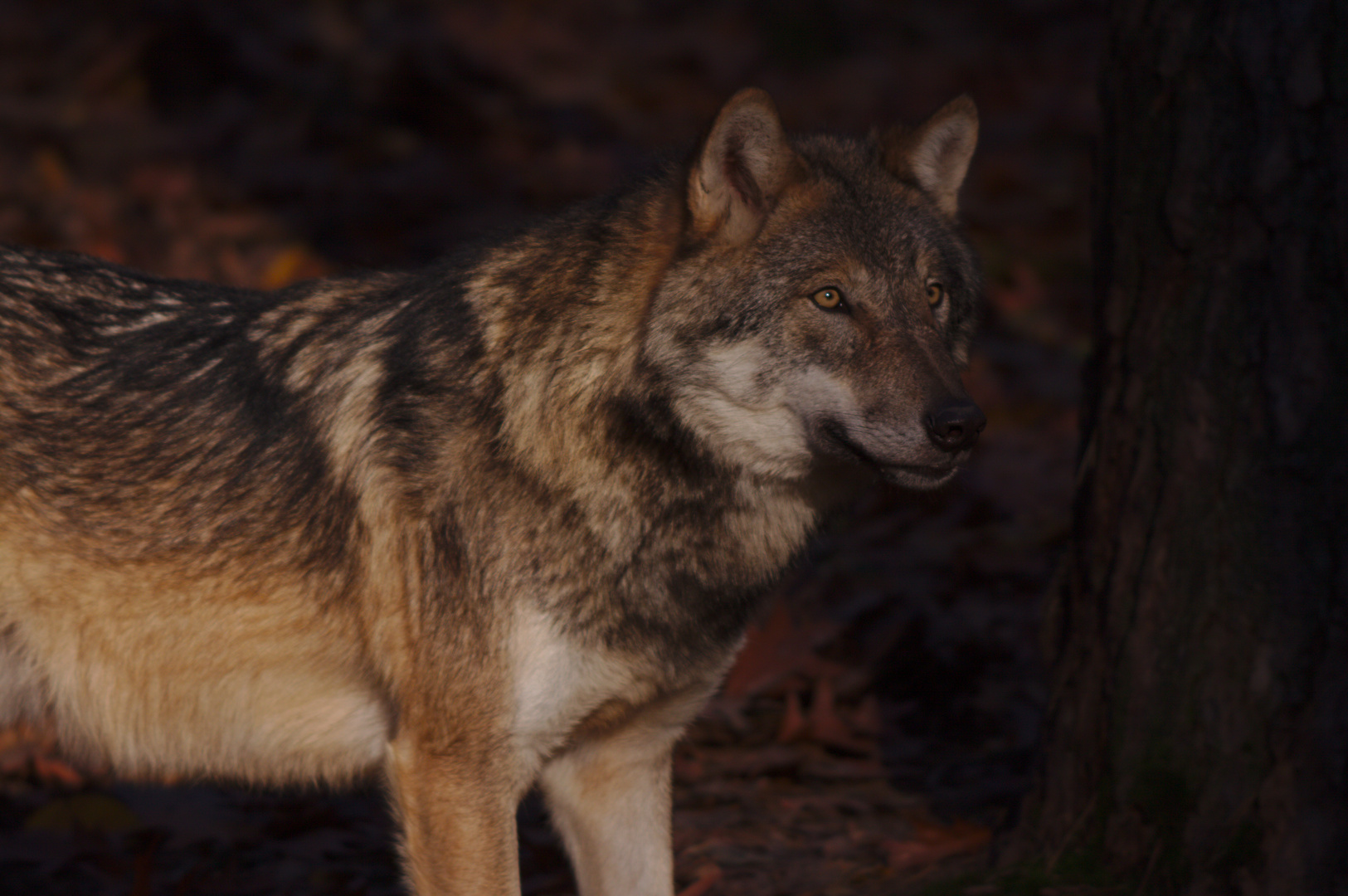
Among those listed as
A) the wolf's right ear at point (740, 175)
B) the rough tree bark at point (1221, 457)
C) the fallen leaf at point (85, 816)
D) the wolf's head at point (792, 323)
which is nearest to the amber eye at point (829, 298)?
the wolf's head at point (792, 323)

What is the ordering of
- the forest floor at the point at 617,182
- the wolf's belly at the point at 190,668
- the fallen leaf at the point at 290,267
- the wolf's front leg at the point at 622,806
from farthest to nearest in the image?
the fallen leaf at the point at 290,267 < the forest floor at the point at 617,182 < the wolf's front leg at the point at 622,806 < the wolf's belly at the point at 190,668

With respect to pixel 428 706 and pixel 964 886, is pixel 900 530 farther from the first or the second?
pixel 428 706

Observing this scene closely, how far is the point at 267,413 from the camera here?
3.73 m

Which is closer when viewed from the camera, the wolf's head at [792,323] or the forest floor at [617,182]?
the wolf's head at [792,323]

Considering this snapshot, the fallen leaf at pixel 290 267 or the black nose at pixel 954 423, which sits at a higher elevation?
the fallen leaf at pixel 290 267

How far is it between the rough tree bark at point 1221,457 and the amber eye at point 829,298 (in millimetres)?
840

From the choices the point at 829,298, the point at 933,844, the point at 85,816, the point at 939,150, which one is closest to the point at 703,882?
the point at 933,844

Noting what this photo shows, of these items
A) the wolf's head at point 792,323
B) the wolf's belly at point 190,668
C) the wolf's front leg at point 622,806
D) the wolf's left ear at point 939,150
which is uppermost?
the wolf's left ear at point 939,150

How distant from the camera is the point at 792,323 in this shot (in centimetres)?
332

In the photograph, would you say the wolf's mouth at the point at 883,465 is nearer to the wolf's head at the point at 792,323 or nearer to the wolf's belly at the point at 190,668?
the wolf's head at the point at 792,323

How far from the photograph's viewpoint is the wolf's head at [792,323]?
3256 millimetres

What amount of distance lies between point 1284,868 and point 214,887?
3181 mm

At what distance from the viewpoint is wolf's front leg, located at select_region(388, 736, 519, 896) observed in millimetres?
3322

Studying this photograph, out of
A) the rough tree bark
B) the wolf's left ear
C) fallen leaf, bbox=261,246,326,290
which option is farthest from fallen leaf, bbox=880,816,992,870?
fallen leaf, bbox=261,246,326,290
